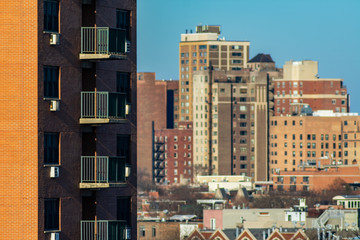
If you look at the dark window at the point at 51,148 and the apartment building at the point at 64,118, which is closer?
the apartment building at the point at 64,118

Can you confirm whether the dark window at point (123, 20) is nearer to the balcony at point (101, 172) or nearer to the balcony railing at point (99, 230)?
the balcony at point (101, 172)

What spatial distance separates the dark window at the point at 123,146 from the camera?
→ 105ft

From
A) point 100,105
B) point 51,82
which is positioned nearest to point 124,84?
point 100,105

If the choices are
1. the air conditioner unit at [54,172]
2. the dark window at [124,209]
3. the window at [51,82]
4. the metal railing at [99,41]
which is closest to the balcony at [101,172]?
the air conditioner unit at [54,172]

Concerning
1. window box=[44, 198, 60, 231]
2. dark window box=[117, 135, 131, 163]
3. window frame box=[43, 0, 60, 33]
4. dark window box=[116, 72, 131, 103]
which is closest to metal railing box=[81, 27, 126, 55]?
window frame box=[43, 0, 60, 33]

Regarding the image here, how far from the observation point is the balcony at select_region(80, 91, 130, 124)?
98.0ft

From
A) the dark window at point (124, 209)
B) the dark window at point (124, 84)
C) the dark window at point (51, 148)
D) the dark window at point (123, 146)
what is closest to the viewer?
the dark window at point (51, 148)

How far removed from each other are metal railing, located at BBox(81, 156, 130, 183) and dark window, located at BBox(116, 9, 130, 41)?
3.42 meters

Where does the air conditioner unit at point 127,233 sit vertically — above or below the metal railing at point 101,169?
below

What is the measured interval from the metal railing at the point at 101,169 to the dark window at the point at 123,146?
1.35 metres

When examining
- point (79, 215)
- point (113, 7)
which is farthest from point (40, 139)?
point (113, 7)

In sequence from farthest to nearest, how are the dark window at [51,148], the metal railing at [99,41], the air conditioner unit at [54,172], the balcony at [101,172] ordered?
the metal railing at [99,41] < the balcony at [101,172] < the dark window at [51,148] < the air conditioner unit at [54,172]

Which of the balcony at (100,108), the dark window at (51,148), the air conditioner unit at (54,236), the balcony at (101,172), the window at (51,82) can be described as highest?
the window at (51,82)

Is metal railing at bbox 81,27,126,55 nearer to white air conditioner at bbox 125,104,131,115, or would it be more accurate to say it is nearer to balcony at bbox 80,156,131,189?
white air conditioner at bbox 125,104,131,115
